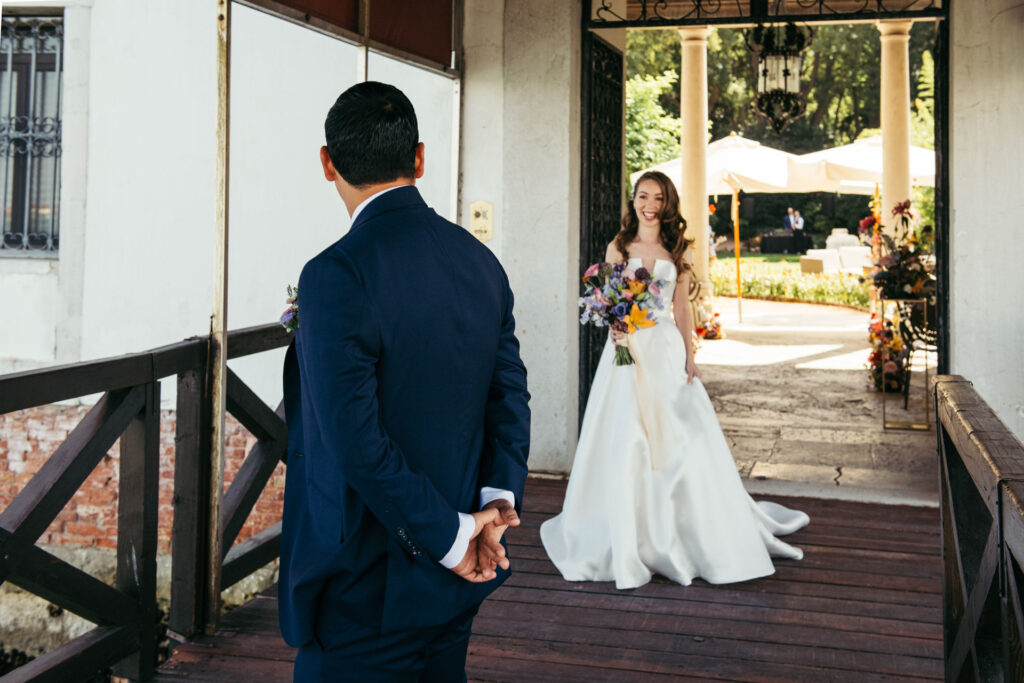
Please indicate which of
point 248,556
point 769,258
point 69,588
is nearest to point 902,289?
point 248,556

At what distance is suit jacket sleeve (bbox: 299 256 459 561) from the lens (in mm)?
1830

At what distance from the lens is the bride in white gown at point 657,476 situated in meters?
4.91

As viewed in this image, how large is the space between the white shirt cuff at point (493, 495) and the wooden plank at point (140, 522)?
2.05 metres

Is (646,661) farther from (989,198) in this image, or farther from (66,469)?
(989,198)

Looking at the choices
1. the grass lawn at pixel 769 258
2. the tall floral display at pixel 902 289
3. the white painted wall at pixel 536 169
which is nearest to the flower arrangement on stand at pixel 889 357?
the tall floral display at pixel 902 289

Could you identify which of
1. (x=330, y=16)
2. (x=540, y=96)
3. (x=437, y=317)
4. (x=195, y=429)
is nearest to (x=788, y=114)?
(x=540, y=96)

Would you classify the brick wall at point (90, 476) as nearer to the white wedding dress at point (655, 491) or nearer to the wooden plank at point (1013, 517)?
the white wedding dress at point (655, 491)

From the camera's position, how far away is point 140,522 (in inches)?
151

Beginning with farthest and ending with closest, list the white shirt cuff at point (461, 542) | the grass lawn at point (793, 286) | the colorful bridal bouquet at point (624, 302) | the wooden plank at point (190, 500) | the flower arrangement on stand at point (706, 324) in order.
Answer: the grass lawn at point (793, 286), the flower arrangement on stand at point (706, 324), the colorful bridal bouquet at point (624, 302), the wooden plank at point (190, 500), the white shirt cuff at point (461, 542)

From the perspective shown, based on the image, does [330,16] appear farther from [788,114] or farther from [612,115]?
[788,114]

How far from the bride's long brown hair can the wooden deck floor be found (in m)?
1.57

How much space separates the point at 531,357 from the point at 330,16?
2686 mm

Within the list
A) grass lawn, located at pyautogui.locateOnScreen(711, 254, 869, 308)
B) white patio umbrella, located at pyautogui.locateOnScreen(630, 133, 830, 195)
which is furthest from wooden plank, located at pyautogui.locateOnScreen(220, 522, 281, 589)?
grass lawn, located at pyautogui.locateOnScreen(711, 254, 869, 308)

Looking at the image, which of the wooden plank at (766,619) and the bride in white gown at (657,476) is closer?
the wooden plank at (766,619)
